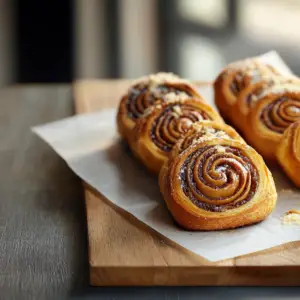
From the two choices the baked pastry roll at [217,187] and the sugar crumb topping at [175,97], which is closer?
the baked pastry roll at [217,187]

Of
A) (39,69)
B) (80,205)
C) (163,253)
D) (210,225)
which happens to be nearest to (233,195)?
(210,225)

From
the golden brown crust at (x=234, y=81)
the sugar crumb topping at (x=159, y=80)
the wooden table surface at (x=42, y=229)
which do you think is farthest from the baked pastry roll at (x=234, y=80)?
the wooden table surface at (x=42, y=229)

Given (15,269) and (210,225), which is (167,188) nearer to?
(210,225)

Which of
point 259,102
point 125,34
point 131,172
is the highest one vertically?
point 259,102

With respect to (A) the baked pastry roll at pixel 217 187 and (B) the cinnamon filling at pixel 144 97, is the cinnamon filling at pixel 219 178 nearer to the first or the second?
(A) the baked pastry roll at pixel 217 187

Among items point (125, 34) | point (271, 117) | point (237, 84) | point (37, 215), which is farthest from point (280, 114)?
point (125, 34)

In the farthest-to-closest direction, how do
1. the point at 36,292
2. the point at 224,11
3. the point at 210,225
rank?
the point at 224,11
the point at 210,225
the point at 36,292

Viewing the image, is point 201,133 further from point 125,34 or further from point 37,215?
point 125,34
